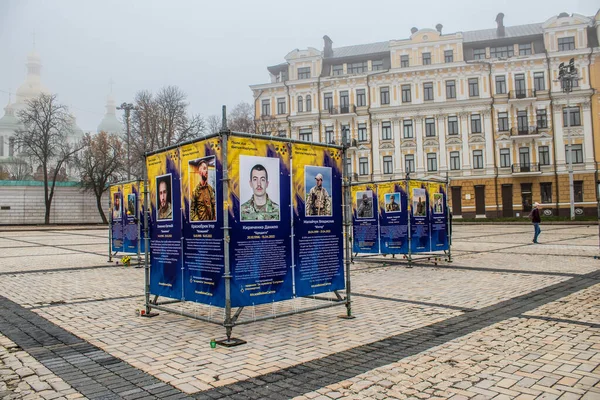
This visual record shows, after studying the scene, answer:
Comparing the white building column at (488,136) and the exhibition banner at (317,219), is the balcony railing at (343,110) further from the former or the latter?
the exhibition banner at (317,219)

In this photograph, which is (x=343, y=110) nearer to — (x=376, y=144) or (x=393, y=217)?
(x=376, y=144)

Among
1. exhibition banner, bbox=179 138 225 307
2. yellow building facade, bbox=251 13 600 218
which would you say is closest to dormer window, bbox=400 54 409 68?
yellow building facade, bbox=251 13 600 218

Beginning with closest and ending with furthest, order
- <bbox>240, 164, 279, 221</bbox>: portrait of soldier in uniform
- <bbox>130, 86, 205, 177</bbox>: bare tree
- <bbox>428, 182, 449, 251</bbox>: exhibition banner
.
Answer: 1. <bbox>240, 164, 279, 221</bbox>: portrait of soldier in uniform
2. <bbox>428, 182, 449, 251</bbox>: exhibition banner
3. <bbox>130, 86, 205, 177</bbox>: bare tree

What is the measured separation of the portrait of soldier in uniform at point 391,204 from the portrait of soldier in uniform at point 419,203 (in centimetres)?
50

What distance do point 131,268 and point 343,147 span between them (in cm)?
883

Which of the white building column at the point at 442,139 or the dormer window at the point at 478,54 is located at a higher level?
the dormer window at the point at 478,54

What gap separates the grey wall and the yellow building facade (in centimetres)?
2112

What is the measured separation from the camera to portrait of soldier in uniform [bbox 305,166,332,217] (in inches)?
288

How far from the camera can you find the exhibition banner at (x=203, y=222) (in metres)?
6.43

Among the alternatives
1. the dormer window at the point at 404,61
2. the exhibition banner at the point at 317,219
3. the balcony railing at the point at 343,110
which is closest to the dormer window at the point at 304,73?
the balcony railing at the point at 343,110

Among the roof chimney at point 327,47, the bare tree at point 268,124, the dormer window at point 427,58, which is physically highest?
the roof chimney at point 327,47

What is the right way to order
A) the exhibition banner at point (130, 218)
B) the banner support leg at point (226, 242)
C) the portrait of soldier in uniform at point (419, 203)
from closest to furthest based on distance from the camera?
the banner support leg at point (226, 242), the portrait of soldier in uniform at point (419, 203), the exhibition banner at point (130, 218)

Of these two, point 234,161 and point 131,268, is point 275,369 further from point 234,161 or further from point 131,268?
point 131,268

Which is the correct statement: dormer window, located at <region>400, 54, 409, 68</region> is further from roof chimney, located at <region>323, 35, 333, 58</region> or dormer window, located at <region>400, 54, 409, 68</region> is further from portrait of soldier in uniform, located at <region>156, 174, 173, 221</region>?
portrait of soldier in uniform, located at <region>156, 174, 173, 221</region>
